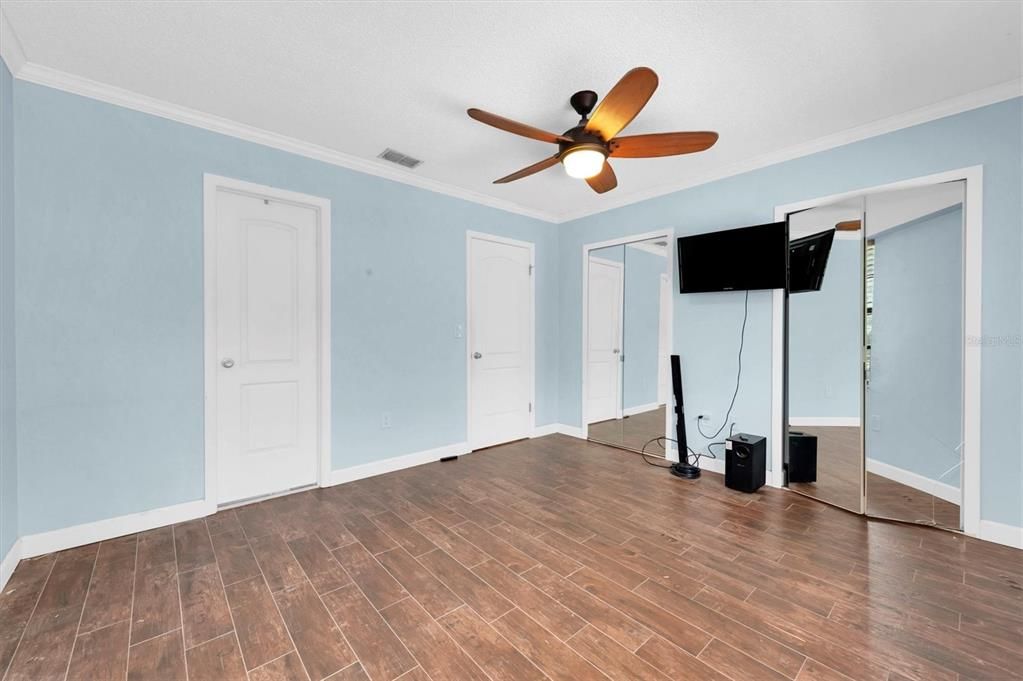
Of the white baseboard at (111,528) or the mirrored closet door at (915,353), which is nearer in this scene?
the white baseboard at (111,528)

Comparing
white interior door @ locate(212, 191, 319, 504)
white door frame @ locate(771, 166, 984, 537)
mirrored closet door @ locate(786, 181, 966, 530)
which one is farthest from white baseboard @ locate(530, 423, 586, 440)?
white door frame @ locate(771, 166, 984, 537)

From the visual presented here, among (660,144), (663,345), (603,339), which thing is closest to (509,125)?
(660,144)

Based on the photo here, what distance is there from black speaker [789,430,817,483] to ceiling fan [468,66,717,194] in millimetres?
2348

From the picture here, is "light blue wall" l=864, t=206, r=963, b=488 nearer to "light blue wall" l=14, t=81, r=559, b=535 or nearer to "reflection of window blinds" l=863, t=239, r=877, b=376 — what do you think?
"reflection of window blinds" l=863, t=239, r=877, b=376

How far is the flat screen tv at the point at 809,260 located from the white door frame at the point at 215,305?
3.65 meters

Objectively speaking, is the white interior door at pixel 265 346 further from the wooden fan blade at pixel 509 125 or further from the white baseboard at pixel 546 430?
the white baseboard at pixel 546 430

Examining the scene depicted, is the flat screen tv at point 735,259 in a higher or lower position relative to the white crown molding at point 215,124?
lower

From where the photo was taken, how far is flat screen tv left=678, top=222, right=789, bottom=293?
3.21 metres

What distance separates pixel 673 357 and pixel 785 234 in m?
1.30

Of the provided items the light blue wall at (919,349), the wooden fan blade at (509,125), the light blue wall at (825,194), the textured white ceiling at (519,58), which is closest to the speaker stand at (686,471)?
the light blue wall at (825,194)

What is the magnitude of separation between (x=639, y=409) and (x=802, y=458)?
1.53 metres

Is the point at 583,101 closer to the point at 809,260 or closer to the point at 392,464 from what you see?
the point at 809,260

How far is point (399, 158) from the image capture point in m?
3.41

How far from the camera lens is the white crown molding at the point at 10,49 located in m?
1.93
